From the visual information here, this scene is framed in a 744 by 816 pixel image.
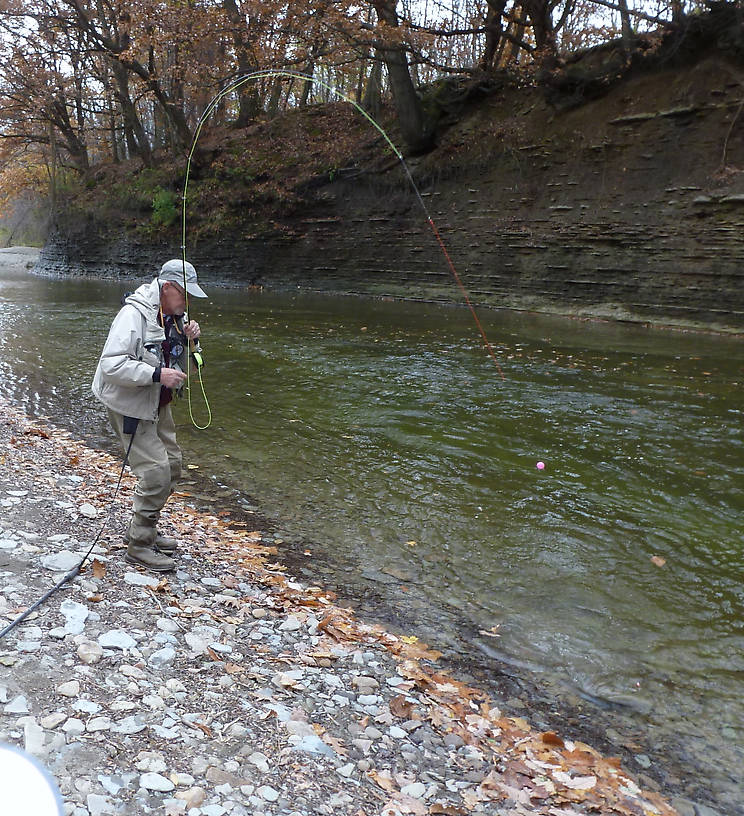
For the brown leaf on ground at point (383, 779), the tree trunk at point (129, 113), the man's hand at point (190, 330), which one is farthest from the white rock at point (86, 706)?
the tree trunk at point (129, 113)

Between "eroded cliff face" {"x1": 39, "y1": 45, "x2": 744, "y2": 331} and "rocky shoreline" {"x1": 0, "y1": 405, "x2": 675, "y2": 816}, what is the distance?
14.7 meters

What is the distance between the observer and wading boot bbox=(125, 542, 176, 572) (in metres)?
4.74

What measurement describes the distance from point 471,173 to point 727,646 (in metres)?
20.2

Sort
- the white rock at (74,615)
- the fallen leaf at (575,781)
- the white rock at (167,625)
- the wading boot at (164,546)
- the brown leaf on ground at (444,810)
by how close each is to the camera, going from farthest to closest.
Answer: the wading boot at (164,546) → the white rock at (167,625) → the white rock at (74,615) → the fallen leaf at (575,781) → the brown leaf on ground at (444,810)

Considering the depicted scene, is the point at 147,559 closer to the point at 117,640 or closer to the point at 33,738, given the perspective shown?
the point at 117,640

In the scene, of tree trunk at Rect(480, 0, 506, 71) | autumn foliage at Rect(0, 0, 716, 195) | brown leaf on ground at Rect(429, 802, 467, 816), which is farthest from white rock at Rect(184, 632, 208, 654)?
tree trunk at Rect(480, 0, 506, 71)

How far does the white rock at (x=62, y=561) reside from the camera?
4.40 m

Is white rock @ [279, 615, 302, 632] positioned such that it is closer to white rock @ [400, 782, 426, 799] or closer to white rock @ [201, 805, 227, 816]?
white rock @ [400, 782, 426, 799]

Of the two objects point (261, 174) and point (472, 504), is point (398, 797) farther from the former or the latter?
point (261, 174)

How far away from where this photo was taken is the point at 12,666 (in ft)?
10.8

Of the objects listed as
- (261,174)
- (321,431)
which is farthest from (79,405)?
(261,174)

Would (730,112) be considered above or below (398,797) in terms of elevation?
above

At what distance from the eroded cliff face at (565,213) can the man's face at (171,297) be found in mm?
14651

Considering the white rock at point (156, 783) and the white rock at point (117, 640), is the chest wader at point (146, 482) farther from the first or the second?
the white rock at point (156, 783)
